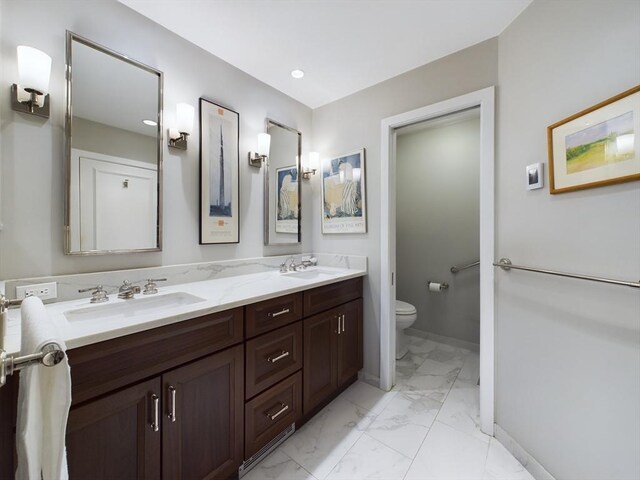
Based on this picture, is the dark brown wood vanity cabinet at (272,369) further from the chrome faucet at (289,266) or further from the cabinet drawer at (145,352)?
the chrome faucet at (289,266)

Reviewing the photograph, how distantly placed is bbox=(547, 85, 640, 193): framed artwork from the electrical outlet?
7.55 ft

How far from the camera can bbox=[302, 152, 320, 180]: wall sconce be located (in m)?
2.45

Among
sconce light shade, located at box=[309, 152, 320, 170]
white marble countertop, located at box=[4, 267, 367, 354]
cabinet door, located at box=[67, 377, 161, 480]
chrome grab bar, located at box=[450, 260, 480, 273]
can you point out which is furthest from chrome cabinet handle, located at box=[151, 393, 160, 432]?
chrome grab bar, located at box=[450, 260, 480, 273]

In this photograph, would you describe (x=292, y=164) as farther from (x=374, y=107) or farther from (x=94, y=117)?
(x=94, y=117)

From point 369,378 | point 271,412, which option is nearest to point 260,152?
point 271,412

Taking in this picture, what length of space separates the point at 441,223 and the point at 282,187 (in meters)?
1.82

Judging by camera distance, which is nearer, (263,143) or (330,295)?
(330,295)

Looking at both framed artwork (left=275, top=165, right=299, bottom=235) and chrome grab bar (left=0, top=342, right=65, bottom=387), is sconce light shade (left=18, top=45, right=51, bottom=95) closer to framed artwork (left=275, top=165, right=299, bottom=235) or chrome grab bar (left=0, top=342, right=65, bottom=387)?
chrome grab bar (left=0, top=342, right=65, bottom=387)

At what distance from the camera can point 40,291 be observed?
113 cm

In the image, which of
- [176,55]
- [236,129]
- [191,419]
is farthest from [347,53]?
[191,419]

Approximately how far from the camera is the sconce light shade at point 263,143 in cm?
202

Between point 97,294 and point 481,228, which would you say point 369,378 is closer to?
point 481,228

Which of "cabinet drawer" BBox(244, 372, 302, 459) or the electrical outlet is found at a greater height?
the electrical outlet

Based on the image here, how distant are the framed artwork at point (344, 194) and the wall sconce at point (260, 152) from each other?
0.60 m
